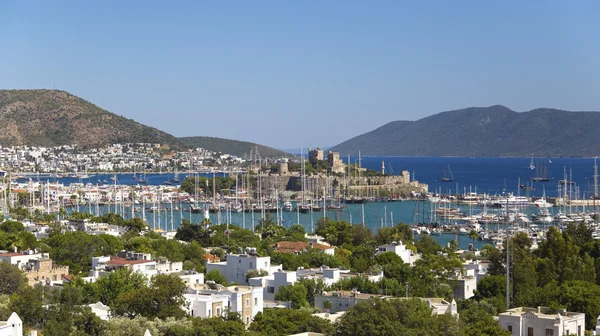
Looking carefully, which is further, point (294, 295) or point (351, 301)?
point (294, 295)

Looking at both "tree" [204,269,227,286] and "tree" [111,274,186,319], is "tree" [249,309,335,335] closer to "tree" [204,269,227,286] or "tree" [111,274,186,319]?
"tree" [111,274,186,319]

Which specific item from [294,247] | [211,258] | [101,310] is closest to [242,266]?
[211,258]

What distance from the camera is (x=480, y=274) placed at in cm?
3784

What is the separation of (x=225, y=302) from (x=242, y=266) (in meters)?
8.00

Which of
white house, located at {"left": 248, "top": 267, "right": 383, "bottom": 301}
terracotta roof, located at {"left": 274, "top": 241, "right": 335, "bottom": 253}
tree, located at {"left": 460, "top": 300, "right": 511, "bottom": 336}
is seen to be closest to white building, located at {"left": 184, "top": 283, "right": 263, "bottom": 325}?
white house, located at {"left": 248, "top": 267, "right": 383, "bottom": 301}

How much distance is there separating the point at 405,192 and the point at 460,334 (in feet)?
338

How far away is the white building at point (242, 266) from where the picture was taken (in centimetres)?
3581

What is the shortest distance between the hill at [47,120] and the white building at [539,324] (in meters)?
169

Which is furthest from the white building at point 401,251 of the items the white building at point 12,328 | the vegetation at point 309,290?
the white building at point 12,328

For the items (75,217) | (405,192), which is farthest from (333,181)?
(75,217)

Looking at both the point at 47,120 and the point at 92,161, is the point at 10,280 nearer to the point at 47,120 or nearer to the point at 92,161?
the point at 92,161

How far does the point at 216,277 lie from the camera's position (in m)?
34.7

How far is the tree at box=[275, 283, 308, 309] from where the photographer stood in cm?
3052

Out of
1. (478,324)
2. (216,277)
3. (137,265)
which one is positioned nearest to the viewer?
(478,324)
